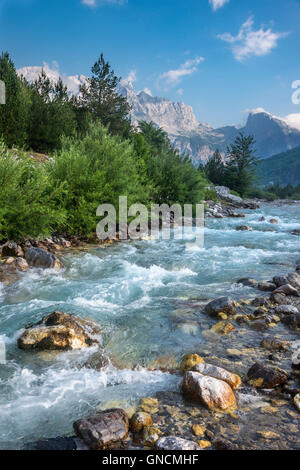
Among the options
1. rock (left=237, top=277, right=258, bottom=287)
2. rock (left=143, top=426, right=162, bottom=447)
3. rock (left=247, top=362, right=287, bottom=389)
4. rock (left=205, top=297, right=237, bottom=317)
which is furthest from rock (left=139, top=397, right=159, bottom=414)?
rock (left=237, top=277, right=258, bottom=287)

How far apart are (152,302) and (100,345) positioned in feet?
8.00

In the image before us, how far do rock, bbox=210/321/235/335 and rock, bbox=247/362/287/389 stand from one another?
1477 millimetres

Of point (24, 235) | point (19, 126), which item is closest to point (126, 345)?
point (24, 235)

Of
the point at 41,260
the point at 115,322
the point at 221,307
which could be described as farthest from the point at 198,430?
the point at 41,260

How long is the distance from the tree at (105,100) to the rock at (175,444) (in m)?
41.7

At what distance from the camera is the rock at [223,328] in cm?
565

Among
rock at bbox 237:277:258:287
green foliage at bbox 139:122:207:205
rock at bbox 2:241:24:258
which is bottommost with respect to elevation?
rock at bbox 237:277:258:287

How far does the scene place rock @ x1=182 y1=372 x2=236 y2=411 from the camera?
11.6ft

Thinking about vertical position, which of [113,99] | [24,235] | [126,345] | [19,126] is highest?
[113,99]

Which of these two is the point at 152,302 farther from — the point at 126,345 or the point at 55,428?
the point at 55,428

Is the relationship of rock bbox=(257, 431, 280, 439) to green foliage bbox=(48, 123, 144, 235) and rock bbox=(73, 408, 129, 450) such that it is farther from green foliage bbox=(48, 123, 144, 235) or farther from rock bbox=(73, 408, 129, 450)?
green foliage bbox=(48, 123, 144, 235)

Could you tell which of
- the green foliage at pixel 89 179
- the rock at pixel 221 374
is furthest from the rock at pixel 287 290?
the green foliage at pixel 89 179

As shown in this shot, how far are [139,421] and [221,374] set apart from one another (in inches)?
54.8

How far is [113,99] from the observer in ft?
141
